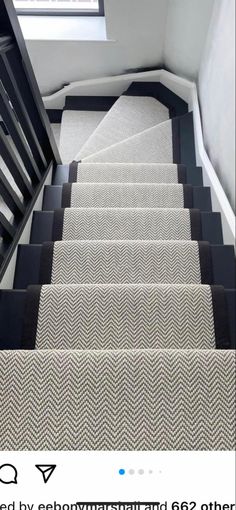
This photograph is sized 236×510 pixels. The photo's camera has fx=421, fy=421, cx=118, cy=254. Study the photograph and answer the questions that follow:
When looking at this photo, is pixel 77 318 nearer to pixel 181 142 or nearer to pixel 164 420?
pixel 164 420

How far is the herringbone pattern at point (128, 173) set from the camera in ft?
5.89

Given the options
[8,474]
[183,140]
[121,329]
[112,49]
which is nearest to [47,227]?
[121,329]

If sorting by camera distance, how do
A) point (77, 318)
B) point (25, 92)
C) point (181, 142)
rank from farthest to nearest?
point (181, 142)
point (25, 92)
point (77, 318)

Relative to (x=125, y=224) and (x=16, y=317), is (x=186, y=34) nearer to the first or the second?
(x=125, y=224)

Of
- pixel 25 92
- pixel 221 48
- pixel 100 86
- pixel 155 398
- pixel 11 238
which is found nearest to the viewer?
pixel 155 398

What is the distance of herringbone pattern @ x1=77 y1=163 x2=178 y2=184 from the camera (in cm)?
179

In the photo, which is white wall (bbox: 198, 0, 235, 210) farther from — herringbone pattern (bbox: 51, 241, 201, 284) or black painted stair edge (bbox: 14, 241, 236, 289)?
herringbone pattern (bbox: 51, 241, 201, 284)

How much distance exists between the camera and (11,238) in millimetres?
1197

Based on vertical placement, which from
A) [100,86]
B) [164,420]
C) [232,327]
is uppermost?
[100,86]

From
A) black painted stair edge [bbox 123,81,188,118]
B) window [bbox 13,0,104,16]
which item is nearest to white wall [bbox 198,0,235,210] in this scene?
black painted stair edge [bbox 123,81,188,118]

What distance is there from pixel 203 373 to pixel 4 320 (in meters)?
0.48

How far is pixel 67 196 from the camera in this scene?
1.60m

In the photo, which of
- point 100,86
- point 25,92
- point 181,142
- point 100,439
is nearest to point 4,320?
point 100,439

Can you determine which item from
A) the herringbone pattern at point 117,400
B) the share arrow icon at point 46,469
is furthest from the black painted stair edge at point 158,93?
the share arrow icon at point 46,469
